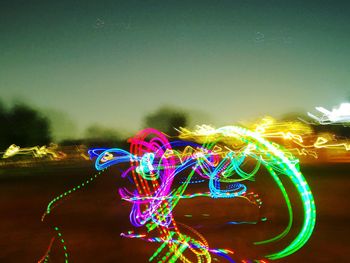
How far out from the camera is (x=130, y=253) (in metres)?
6.45

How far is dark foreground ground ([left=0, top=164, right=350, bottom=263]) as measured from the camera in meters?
6.37

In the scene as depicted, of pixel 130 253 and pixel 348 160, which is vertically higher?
pixel 130 253

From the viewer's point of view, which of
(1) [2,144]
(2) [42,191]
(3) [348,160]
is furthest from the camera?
(1) [2,144]

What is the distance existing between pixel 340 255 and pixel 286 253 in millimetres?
790

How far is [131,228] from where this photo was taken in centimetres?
841

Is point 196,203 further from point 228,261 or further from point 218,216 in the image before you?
point 228,261

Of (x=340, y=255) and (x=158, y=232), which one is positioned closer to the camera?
(x=340, y=255)

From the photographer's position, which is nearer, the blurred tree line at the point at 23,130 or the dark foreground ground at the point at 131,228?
the dark foreground ground at the point at 131,228

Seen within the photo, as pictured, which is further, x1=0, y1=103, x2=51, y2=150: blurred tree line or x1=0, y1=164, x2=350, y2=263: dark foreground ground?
x1=0, y1=103, x2=51, y2=150: blurred tree line

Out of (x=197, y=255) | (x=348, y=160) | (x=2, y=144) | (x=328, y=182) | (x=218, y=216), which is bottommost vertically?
(x=2, y=144)

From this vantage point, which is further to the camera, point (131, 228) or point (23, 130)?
point (23, 130)

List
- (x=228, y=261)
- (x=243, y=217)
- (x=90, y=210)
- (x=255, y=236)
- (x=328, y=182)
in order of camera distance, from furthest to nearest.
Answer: (x=328, y=182), (x=90, y=210), (x=243, y=217), (x=255, y=236), (x=228, y=261)

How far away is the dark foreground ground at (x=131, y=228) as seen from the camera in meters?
6.37

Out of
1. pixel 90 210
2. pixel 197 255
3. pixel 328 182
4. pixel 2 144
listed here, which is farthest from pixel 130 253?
pixel 2 144
